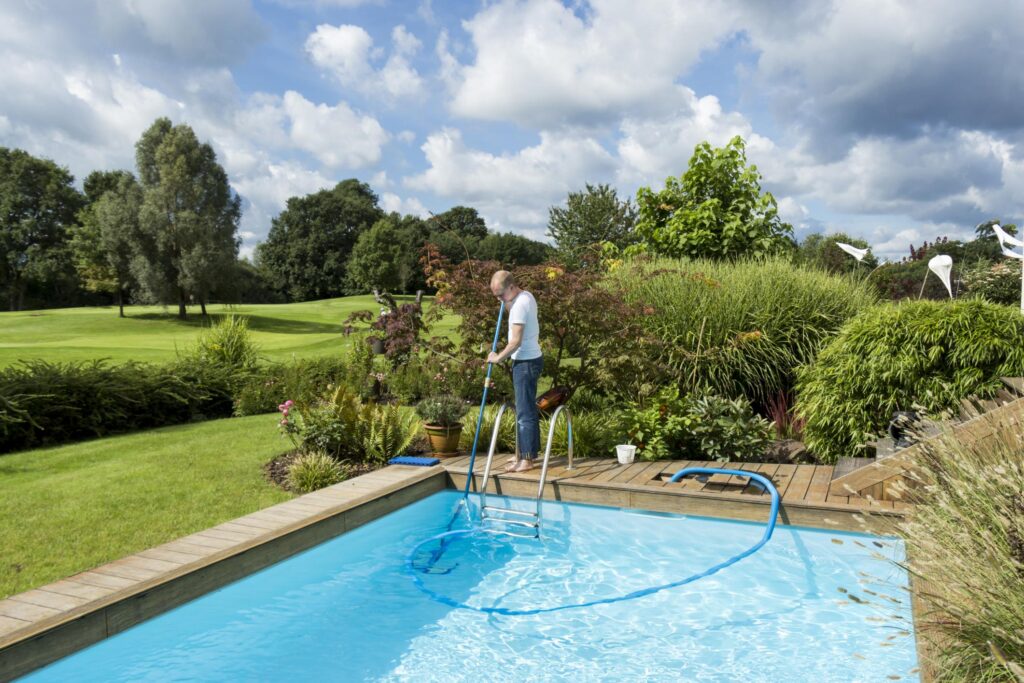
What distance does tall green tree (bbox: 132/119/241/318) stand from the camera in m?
→ 26.8

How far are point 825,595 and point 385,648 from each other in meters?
2.57

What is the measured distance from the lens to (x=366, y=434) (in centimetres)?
641

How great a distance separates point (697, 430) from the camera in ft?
20.3

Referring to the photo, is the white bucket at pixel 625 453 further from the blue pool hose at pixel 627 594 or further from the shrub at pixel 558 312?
the shrub at pixel 558 312

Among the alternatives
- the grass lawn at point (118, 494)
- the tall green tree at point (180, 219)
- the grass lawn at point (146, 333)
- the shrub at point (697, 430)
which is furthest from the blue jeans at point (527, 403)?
the tall green tree at point (180, 219)

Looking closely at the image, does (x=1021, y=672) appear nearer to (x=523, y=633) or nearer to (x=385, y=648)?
(x=523, y=633)

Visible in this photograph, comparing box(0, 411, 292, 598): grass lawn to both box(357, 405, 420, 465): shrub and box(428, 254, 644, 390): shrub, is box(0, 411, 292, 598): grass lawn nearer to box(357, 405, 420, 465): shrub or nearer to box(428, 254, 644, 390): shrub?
box(357, 405, 420, 465): shrub

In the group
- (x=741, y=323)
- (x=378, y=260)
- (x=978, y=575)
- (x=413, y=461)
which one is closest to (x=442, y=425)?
(x=413, y=461)

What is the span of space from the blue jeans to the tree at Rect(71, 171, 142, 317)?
2583 cm

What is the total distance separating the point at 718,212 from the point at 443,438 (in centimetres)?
825

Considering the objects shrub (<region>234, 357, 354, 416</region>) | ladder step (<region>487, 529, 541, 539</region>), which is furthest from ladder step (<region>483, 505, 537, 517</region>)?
shrub (<region>234, 357, 354, 416</region>)

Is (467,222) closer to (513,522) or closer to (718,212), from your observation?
(718,212)

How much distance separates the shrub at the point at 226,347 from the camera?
34.9 ft

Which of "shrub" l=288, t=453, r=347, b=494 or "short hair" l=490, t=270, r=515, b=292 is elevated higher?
"short hair" l=490, t=270, r=515, b=292
